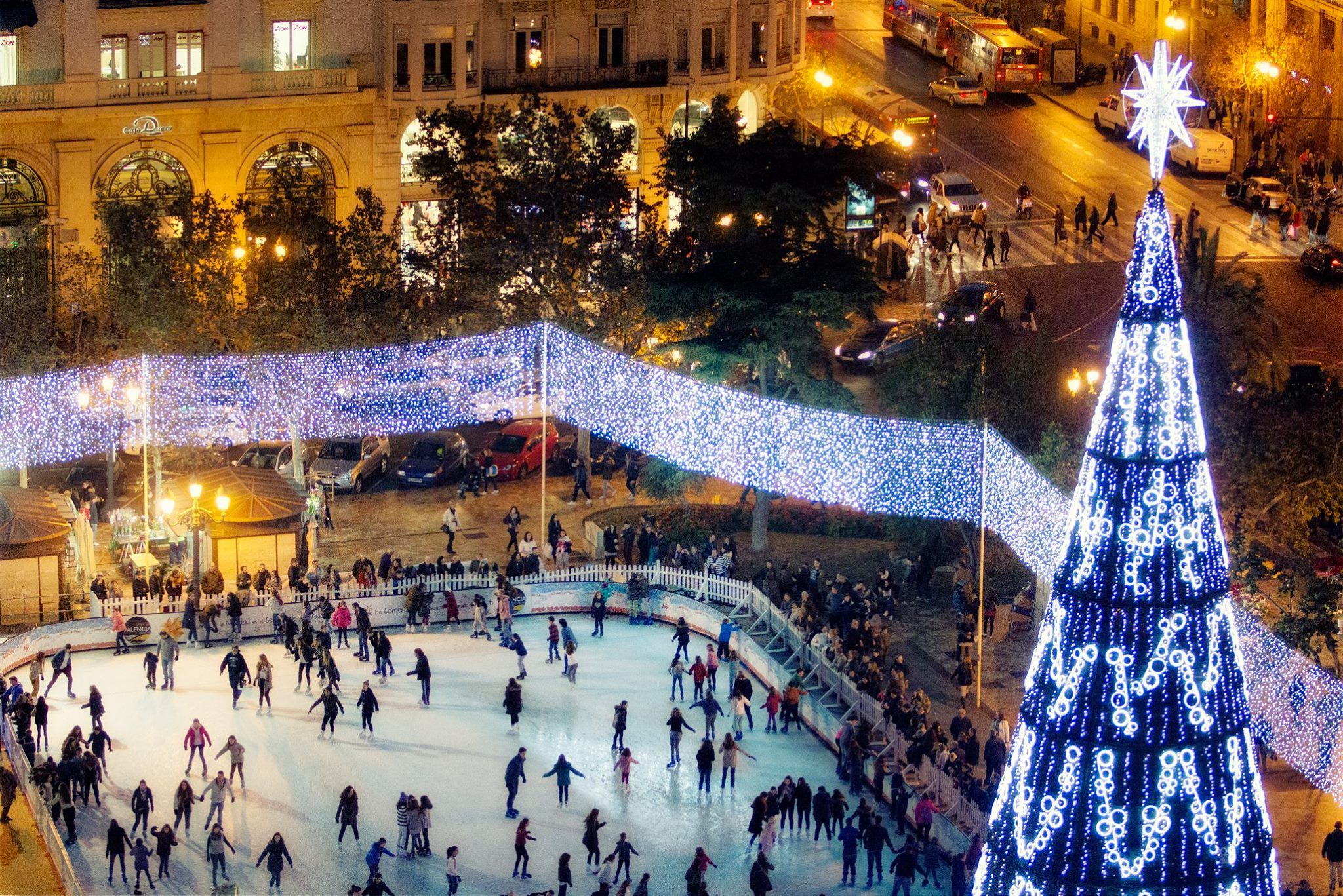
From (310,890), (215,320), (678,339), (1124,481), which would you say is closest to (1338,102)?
(678,339)

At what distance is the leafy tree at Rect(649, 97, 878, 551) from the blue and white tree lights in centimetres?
2918

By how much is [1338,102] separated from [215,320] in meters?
37.8

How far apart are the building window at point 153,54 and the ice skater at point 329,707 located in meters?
27.3

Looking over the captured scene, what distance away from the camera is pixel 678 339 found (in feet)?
180

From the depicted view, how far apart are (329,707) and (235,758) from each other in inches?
109

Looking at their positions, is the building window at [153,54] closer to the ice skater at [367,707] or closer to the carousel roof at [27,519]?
the carousel roof at [27,519]

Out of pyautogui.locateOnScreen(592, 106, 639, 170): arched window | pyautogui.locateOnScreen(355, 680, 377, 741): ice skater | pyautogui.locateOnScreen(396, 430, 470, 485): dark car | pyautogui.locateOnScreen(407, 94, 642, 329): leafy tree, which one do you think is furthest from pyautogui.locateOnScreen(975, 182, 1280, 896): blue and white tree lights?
pyautogui.locateOnScreen(592, 106, 639, 170): arched window

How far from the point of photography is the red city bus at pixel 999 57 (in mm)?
82438

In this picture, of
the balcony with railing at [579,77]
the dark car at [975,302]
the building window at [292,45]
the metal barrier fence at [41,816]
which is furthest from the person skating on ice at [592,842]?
the building window at [292,45]

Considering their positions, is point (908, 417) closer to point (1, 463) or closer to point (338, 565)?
point (338, 565)

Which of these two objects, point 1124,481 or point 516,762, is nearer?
point 1124,481

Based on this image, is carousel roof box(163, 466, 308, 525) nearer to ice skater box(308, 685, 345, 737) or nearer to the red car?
ice skater box(308, 685, 345, 737)

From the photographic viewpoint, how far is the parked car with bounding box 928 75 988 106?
82188 millimetres

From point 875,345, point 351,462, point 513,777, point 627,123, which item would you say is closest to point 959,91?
point 627,123
